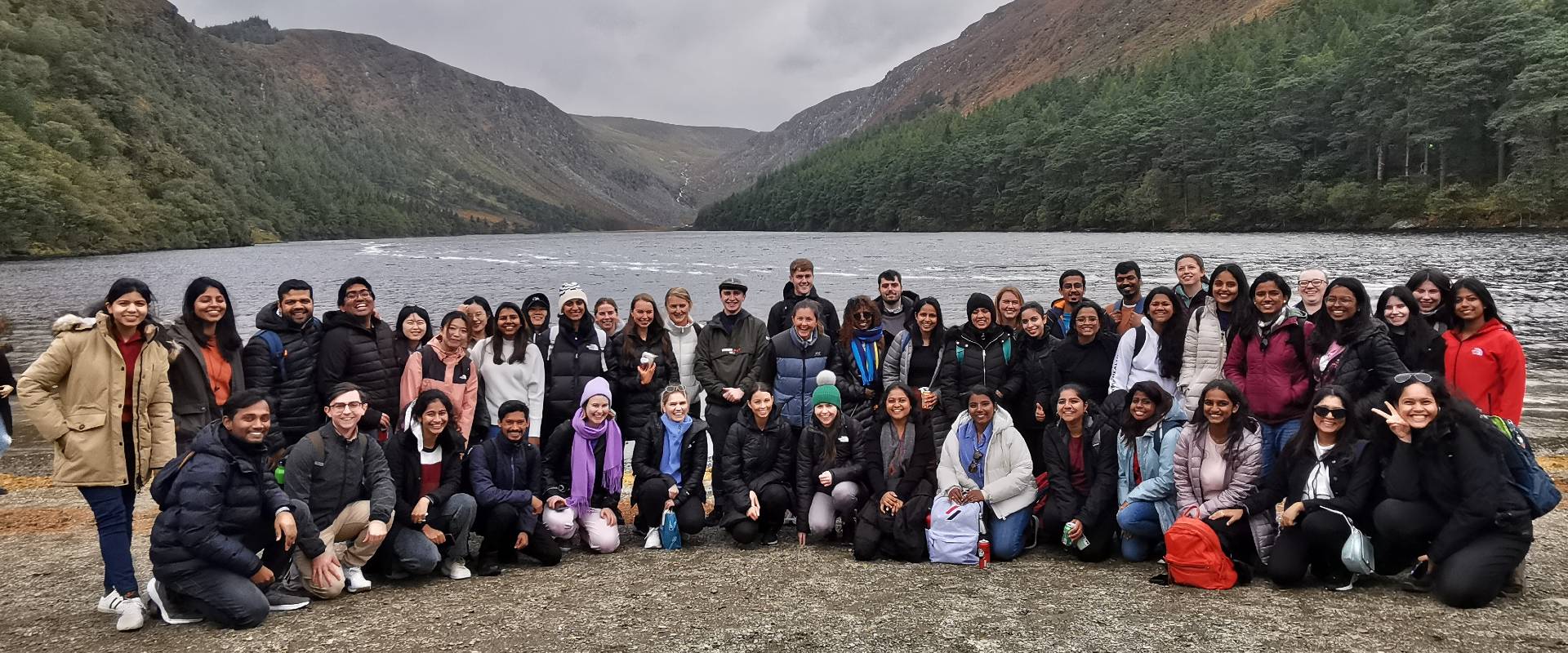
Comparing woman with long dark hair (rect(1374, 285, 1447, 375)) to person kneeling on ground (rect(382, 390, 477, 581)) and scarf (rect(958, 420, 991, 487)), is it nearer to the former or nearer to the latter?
scarf (rect(958, 420, 991, 487))

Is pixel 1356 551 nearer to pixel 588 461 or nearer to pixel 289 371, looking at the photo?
pixel 588 461

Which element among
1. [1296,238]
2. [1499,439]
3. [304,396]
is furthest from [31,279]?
[1296,238]

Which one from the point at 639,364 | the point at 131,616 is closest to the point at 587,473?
the point at 639,364

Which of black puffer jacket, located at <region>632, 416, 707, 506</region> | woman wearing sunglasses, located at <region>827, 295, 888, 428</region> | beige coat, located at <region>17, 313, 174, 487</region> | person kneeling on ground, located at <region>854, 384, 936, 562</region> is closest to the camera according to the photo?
beige coat, located at <region>17, 313, 174, 487</region>

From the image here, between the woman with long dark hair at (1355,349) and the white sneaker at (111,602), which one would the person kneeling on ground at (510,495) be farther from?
the woman with long dark hair at (1355,349)

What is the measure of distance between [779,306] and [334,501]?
5.29m

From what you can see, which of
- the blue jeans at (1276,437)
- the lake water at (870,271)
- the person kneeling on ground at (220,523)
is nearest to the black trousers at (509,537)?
the person kneeling on ground at (220,523)

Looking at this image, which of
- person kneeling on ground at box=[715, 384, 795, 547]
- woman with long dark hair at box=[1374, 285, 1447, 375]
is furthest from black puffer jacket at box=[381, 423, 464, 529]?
woman with long dark hair at box=[1374, 285, 1447, 375]

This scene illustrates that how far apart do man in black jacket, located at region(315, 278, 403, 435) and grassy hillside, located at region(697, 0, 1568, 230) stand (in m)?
72.0

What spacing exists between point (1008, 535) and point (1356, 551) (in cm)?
245

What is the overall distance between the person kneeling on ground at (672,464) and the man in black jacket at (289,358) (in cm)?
281

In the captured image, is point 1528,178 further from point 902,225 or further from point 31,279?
point 31,279

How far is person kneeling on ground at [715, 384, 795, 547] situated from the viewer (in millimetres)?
7957

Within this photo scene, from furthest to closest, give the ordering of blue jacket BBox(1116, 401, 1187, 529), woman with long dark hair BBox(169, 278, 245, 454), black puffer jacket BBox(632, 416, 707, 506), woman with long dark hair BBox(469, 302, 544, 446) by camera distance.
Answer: woman with long dark hair BBox(469, 302, 544, 446), black puffer jacket BBox(632, 416, 707, 506), blue jacket BBox(1116, 401, 1187, 529), woman with long dark hair BBox(169, 278, 245, 454)
